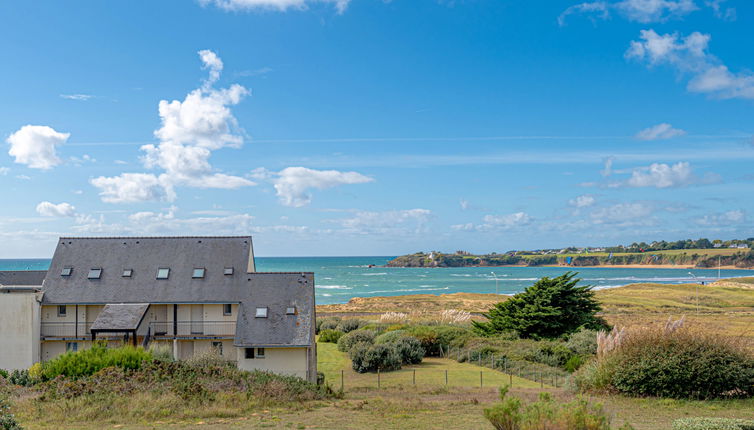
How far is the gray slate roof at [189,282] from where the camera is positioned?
85.9 feet

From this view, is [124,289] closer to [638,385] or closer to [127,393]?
[127,393]

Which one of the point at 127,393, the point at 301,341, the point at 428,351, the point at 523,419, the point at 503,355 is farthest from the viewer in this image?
the point at 428,351

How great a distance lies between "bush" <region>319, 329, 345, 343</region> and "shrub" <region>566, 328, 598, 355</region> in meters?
16.4

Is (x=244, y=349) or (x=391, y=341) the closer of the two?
(x=244, y=349)

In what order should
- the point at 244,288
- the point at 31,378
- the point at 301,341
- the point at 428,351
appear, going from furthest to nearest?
the point at 428,351
the point at 244,288
the point at 301,341
the point at 31,378

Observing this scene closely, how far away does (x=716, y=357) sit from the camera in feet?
64.6

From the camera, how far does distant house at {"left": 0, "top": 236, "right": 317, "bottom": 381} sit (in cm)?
2577

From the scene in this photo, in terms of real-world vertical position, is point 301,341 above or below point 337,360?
above

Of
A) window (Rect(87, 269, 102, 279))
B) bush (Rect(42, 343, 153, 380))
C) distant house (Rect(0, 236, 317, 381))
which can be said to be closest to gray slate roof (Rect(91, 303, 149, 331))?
distant house (Rect(0, 236, 317, 381))

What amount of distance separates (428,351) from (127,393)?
21295 millimetres

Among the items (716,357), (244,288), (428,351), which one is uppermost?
(244,288)

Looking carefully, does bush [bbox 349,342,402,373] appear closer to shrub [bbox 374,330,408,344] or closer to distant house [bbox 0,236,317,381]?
shrub [bbox 374,330,408,344]

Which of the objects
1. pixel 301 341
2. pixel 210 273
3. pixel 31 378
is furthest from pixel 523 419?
pixel 210 273

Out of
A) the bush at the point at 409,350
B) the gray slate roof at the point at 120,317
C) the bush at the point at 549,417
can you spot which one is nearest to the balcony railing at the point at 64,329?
the gray slate roof at the point at 120,317
